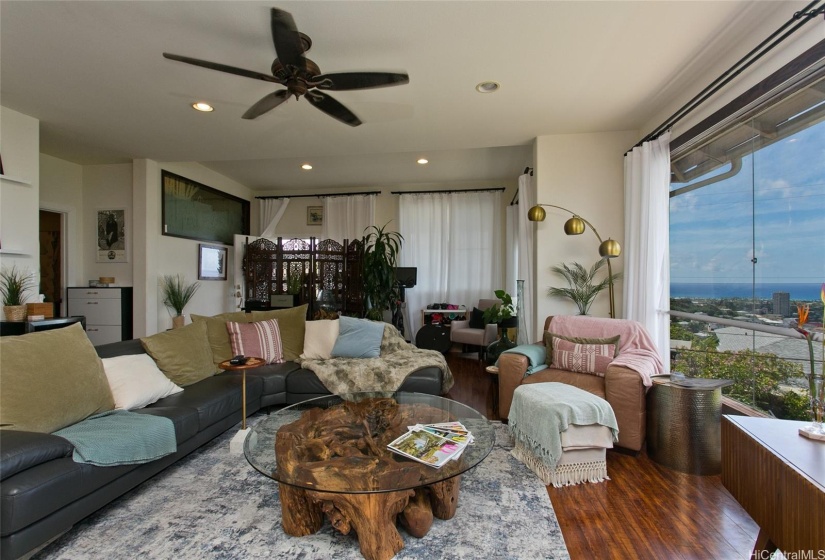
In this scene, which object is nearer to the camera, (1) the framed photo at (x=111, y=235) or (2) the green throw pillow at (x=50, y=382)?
(2) the green throw pillow at (x=50, y=382)

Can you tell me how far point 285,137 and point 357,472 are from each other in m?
3.51

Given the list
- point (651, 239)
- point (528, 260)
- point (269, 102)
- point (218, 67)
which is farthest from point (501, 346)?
point (218, 67)

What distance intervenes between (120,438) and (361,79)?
230 cm

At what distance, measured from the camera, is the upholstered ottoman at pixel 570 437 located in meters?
2.13

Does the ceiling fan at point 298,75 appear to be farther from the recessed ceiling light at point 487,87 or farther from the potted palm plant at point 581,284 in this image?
the potted palm plant at point 581,284

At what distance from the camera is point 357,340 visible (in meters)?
3.51

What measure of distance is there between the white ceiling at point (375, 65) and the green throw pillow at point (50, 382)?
6.11 ft

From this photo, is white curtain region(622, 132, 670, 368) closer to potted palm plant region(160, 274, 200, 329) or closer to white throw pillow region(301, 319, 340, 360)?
white throw pillow region(301, 319, 340, 360)

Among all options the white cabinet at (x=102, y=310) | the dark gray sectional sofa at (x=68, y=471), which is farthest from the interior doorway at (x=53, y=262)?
the dark gray sectional sofa at (x=68, y=471)

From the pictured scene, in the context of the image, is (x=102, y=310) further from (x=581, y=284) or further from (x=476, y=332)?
(x=581, y=284)

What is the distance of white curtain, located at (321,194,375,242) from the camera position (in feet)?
22.0

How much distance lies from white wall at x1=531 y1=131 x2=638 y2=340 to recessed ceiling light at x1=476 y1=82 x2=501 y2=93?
1207 mm

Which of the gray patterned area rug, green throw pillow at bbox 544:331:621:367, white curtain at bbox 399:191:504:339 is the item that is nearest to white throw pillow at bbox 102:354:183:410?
the gray patterned area rug

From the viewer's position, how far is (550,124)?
3.57 m
